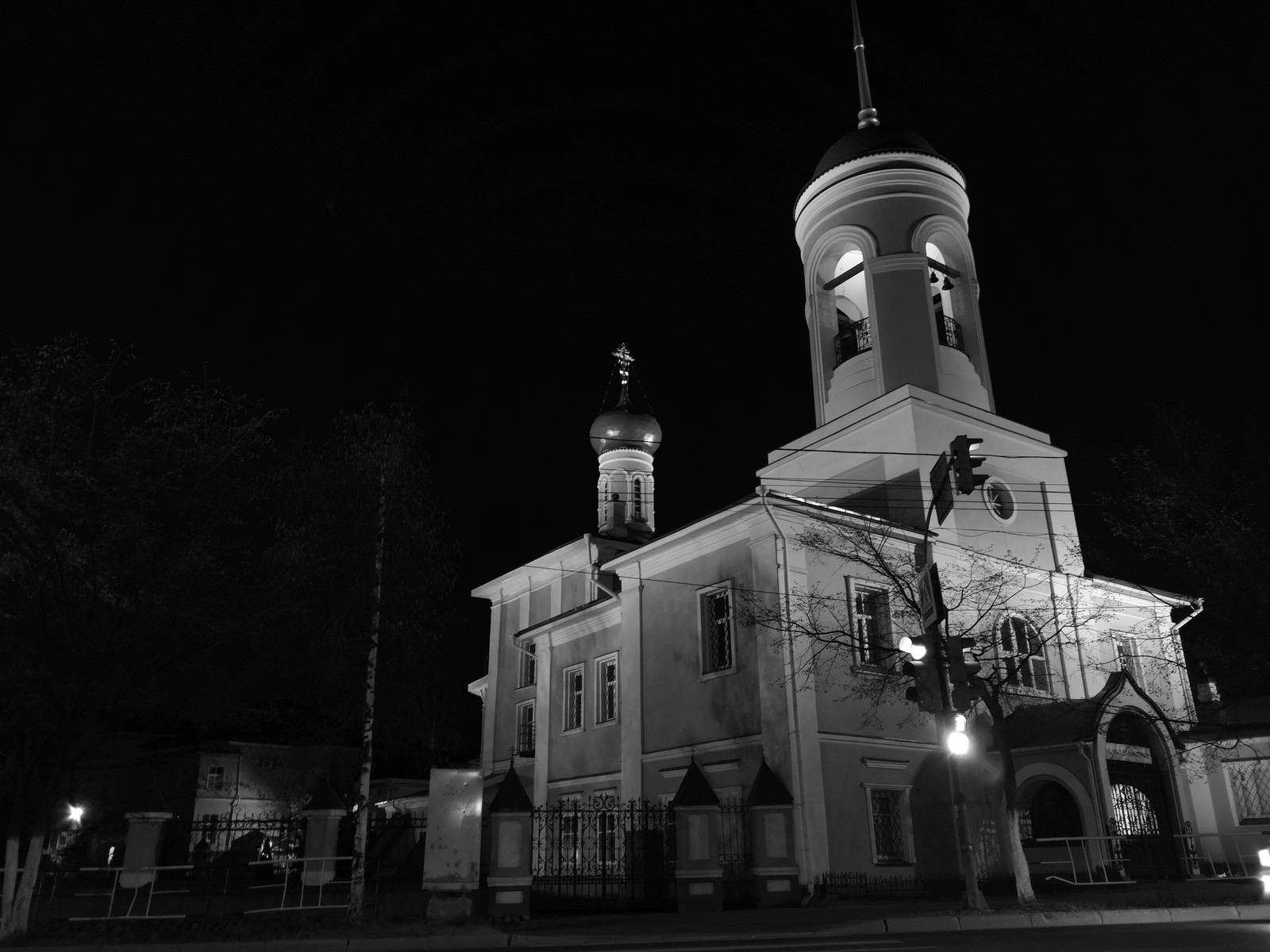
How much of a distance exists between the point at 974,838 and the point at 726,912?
5760 mm

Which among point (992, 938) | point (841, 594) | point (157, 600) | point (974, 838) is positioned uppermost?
point (841, 594)

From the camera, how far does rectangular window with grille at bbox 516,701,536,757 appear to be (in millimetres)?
27469

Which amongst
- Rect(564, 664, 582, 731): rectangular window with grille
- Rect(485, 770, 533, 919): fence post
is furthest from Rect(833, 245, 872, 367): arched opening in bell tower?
Rect(485, 770, 533, 919): fence post

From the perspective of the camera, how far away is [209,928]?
11898mm

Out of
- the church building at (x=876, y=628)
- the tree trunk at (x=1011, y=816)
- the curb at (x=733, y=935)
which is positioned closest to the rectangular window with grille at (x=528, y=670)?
the church building at (x=876, y=628)

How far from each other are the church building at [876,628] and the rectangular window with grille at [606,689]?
0.07 metres

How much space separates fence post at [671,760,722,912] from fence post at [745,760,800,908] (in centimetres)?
81

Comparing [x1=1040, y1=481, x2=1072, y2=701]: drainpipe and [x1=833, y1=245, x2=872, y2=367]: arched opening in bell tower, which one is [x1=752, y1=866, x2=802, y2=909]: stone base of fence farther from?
[x1=833, y1=245, x2=872, y2=367]: arched opening in bell tower

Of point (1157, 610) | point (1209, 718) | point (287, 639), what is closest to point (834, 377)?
point (1157, 610)

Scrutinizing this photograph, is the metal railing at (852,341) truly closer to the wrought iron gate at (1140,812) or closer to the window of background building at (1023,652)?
the window of background building at (1023,652)

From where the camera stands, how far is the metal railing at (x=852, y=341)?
82.5 ft

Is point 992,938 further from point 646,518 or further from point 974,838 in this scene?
point 646,518

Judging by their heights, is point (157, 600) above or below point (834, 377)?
below

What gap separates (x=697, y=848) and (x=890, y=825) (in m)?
4.73
